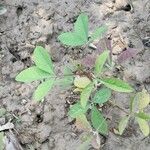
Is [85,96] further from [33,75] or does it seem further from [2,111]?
[2,111]

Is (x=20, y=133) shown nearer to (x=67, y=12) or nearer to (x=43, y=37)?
(x=43, y=37)

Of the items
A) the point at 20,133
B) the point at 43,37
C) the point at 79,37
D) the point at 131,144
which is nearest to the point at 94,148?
the point at 131,144

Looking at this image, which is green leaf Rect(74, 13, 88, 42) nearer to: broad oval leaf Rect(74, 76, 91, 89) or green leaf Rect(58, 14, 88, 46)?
green leaf Rect(58, 14, 88, 46)

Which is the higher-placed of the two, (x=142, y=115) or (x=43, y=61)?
(x=43, y=61)

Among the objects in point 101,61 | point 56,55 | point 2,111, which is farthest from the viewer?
point 56,55

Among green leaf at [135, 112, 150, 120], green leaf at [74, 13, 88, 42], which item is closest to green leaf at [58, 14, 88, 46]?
green leaf at [74, 13, 88, 42]

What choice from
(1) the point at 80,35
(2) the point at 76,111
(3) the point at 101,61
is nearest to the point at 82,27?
(1) the point at 80,35
